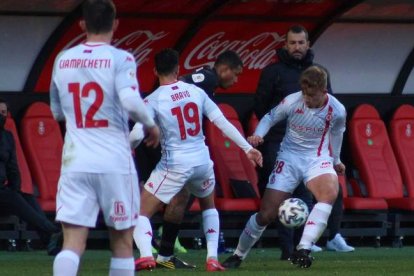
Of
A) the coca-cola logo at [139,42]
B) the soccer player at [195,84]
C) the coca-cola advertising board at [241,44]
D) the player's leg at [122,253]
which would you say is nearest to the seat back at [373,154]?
the coca-cola advertising board at [241,44]

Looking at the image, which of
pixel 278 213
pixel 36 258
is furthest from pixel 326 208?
pixel 36 258

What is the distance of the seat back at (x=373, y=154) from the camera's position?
1507cm

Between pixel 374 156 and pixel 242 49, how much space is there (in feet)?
6.62

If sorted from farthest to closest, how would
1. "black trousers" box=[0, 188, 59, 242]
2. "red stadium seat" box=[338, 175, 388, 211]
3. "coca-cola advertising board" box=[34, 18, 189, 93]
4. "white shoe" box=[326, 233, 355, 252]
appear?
"red stadium seat" box=[338, 175, 388, 211] < "coca-cola advertising board" box=[34, 18, 189, 93] < "white shoe" box=[326, 233, 355, 252] < "black trousers" box=[0, 188, 59, 242]

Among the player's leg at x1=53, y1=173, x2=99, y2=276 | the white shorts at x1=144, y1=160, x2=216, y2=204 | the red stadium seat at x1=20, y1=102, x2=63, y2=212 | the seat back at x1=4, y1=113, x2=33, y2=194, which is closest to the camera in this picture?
the player's leg at x1=53, y1=173, x2=99, y2=276

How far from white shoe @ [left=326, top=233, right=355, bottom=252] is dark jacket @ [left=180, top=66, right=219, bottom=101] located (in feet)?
12.9

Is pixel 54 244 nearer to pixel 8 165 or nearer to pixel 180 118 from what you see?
pixel 8 165

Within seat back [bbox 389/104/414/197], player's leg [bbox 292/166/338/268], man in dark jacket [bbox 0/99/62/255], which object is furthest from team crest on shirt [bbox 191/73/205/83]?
seat back [bbox 389/104/414/197]

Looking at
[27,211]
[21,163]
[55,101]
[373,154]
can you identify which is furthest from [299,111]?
[373,154]

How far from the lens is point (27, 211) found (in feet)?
41.2

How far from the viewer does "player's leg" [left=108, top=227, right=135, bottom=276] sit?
6734mm

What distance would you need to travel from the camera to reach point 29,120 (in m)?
13.7

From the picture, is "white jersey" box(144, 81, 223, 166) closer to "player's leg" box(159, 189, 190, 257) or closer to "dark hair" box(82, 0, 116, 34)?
"player's leg" box(159, 189, 190, 257)

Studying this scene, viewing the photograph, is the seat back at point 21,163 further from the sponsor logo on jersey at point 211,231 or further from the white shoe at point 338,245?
the sponsor logo on jersey at point 211,231
